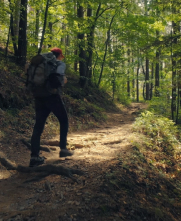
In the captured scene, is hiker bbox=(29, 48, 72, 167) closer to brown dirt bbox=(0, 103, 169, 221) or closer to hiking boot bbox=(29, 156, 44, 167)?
hiking boot bbox=(29, 156, 44, 167)

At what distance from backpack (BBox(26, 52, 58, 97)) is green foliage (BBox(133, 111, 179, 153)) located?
4353 mm

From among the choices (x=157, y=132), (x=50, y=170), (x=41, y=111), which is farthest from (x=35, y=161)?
(x=157, y=132)

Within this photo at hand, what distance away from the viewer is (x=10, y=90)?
754cm

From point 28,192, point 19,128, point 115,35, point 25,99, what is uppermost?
point 115,35

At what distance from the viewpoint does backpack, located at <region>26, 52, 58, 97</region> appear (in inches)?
145

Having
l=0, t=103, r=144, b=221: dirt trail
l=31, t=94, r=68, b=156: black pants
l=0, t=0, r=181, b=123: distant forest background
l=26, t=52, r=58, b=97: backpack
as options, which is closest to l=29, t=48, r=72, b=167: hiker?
l=31, t=94, r=68, b=156: black pants

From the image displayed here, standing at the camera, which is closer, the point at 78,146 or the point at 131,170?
the point at 131,170

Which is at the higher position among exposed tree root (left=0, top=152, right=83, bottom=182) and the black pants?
the black pants

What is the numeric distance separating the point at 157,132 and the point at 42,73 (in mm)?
5432

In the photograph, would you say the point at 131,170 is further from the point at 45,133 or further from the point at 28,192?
the point at 45,133

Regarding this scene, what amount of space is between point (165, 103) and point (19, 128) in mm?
10704

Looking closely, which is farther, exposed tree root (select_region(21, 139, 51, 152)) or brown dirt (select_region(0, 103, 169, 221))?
exposed tree root (select_region(21, 139, 51, 152))

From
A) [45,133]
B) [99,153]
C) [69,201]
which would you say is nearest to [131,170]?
[99,153]

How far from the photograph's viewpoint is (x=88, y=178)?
340 cm
